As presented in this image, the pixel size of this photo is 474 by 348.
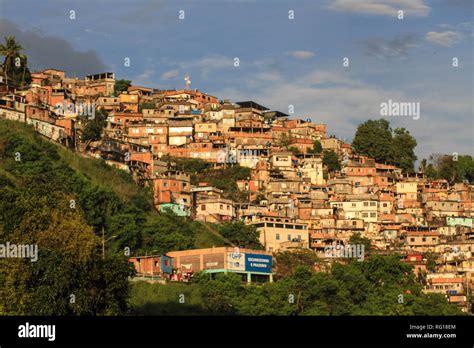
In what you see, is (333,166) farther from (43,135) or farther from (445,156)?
(43,135)

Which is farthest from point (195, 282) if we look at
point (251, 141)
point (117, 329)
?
point (117, 329)

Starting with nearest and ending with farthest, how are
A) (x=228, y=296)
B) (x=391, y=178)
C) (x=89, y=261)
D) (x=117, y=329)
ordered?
(x=117, y=329) → (x=89, y=261) → (x=228, y=296) → (x=391, y=178)

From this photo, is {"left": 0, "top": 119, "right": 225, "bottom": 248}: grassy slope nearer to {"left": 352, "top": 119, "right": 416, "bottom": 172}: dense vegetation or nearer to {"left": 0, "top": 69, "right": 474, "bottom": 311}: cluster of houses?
{"left": 0, "top": 69, "right": 474, "bottom": 311}: cluster of houses

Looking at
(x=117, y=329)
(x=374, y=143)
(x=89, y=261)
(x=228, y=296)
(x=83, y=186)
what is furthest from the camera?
(x=374, y=143)

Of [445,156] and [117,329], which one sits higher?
[445,156]

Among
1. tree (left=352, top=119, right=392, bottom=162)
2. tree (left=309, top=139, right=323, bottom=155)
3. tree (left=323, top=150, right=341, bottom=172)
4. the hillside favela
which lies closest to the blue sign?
the hillside favela

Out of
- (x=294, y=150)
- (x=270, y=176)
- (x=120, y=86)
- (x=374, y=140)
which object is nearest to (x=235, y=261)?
(x=270, y=176)

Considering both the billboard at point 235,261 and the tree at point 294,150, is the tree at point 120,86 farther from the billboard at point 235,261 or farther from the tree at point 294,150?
the billboard at point 235,261
